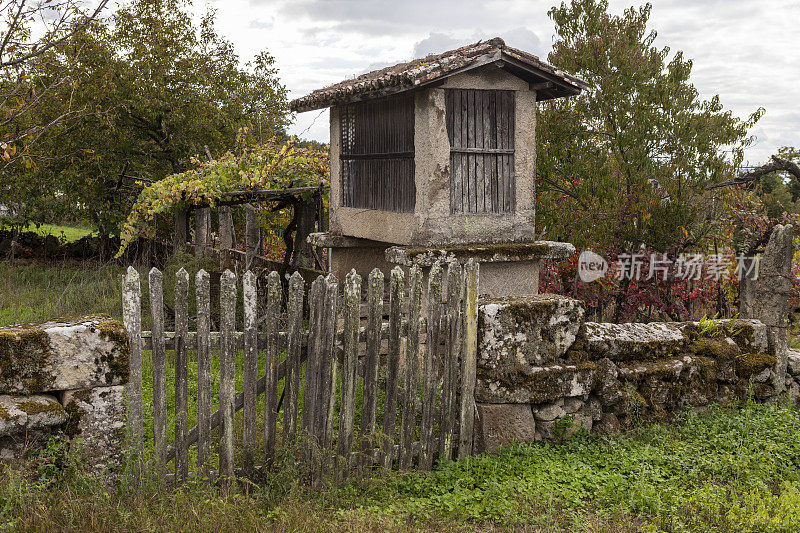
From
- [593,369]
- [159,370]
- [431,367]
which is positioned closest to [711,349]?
[593,369]

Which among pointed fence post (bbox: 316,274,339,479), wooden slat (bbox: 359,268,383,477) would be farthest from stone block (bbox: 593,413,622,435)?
pointed fence post (bbox: 316,274,339,479)

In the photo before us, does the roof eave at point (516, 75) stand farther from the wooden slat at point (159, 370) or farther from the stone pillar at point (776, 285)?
the wooden slat at point (159, 370)

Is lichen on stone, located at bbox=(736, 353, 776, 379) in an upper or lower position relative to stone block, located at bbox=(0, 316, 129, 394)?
lower

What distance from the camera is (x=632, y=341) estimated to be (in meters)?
5.85

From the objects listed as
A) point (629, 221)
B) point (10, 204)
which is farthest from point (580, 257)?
point (10, 204)

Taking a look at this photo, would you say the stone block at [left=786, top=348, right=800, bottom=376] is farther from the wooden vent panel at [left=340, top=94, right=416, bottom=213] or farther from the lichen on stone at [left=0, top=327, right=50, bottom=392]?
the lichen on stone at [left=0, top=327, right=50, bottom=392]

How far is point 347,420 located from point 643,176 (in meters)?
6.91

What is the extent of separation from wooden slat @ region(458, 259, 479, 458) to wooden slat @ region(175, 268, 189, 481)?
2202 millimetres

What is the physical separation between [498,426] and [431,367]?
86cm

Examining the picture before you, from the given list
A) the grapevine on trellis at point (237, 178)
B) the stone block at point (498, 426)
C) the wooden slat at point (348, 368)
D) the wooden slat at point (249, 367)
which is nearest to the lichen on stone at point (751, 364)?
the stone block at point (498, 426)

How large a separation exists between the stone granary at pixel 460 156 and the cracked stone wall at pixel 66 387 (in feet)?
12.0

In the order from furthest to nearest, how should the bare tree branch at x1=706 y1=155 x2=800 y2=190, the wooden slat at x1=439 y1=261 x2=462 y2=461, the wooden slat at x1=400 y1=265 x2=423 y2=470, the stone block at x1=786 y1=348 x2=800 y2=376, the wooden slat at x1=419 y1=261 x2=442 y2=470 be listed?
the bare tree branch at x1=706 y1=155 x2=800 y2=190, the stone block at x1=786 y1=348 x2=800 y2=376, the wooden slat at x1=439 y1=261 x2=462 y2=461, the wooden slat at x1=419 y1=261 x2=442 y2=470, the wooden slat at x1=400 y1=265 x2=423 y2=470

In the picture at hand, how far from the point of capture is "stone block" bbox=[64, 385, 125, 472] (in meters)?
3.48

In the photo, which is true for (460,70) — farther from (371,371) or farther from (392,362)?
(371,371)
